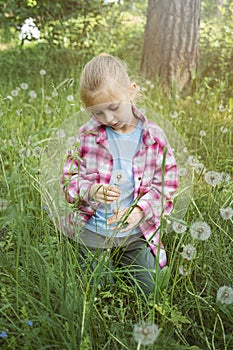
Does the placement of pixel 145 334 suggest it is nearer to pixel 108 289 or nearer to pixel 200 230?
pixel 200 230

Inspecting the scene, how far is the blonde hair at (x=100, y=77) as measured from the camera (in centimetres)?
175

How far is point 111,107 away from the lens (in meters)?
1.74

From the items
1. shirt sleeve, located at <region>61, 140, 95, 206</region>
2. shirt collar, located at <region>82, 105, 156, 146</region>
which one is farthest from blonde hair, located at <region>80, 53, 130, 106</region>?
shirt sleeve, located at <region>61, 140, 95, 206</region>

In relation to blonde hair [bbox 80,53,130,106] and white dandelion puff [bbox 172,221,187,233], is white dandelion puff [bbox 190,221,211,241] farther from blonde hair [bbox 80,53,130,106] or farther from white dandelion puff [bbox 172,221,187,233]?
blonde hair [bbox 80,53,130,106]

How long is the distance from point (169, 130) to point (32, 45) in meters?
3.09

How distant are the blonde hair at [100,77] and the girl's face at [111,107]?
0.02m

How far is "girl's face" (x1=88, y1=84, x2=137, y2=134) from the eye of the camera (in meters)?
1.74

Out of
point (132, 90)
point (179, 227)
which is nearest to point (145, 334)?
point (179, 227)

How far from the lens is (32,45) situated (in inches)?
200

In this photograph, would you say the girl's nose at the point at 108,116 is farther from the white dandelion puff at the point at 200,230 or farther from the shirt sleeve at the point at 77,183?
the white dandelion puff at the point at 200,230

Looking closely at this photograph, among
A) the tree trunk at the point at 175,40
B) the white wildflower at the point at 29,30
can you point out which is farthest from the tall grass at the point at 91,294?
the white wildflower at the point at 29,30

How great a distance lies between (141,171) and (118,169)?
0.09 m

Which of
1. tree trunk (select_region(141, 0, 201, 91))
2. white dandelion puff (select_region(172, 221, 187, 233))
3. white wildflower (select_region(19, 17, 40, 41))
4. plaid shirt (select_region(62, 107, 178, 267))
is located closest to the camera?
white dandelion puff (select_region(172, 221, 187, 233))

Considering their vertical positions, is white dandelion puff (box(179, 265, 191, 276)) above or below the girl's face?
below
